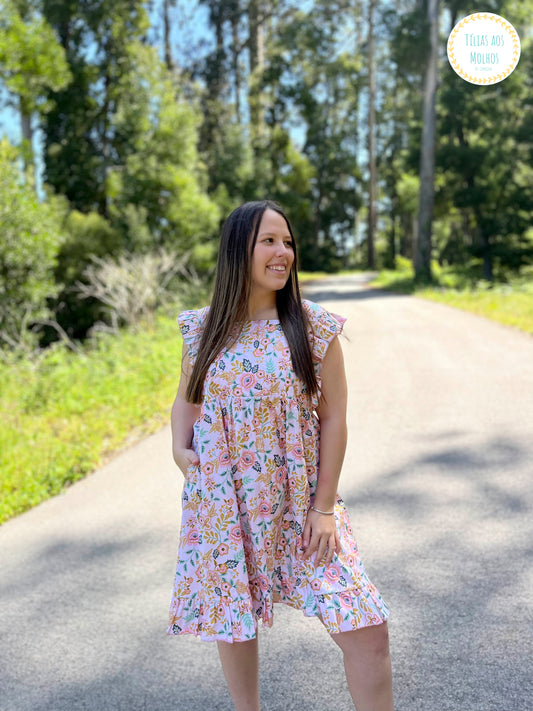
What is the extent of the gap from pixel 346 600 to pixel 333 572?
3.7 inches

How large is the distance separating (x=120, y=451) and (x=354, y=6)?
32.3 m

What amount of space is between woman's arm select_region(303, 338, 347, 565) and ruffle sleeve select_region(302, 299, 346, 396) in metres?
0.02

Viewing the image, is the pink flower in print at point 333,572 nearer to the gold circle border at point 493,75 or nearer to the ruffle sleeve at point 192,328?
the ruffle sleeve at point 192,328

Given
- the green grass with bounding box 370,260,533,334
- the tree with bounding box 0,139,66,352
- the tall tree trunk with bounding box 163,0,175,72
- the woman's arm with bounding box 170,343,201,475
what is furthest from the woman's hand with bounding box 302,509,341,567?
the tall tree trunk with bounding box 163,0,175,72

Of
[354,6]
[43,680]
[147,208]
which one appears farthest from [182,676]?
[354,6]

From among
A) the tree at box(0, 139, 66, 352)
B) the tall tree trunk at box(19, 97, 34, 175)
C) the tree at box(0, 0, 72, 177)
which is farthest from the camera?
the tall tree trunk at box(19, 97, 34, 175)

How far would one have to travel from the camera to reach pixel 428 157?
22250 mm

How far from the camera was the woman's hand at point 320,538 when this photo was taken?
195cm

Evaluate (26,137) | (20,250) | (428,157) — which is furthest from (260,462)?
(26,137)

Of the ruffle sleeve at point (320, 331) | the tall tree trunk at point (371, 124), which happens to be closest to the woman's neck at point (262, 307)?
the ruffle sleeve at point (320, 331)

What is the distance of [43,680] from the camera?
2.69m

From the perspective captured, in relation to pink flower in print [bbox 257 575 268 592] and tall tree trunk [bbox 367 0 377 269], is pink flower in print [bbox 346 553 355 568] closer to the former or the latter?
pink flower in print [bbox 257 575 268 592]

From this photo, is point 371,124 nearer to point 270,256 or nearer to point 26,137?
point 26,137

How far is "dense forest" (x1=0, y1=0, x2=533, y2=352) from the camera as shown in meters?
18.1
